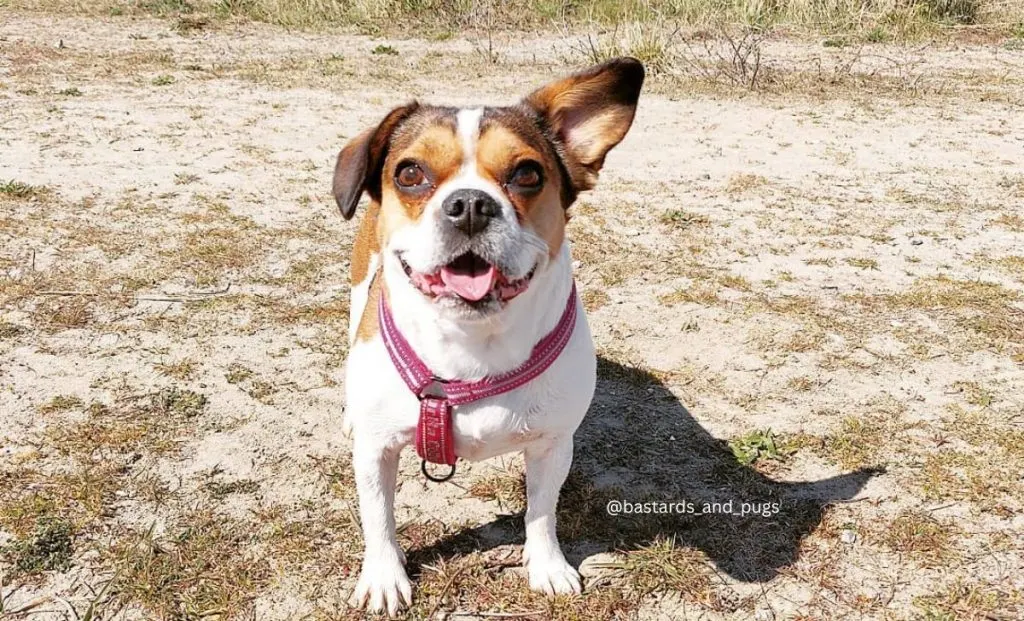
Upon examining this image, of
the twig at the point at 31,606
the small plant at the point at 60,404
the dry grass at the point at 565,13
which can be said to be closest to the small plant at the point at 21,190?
the small plant at the point at 60,404

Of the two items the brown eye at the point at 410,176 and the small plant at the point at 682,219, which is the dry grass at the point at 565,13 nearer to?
the small plant at the point at 682,219

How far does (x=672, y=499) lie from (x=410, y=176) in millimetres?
1922

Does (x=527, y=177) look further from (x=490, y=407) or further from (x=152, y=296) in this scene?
(x=152, y=296)

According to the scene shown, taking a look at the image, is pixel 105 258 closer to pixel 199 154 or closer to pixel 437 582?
pixel 199 154

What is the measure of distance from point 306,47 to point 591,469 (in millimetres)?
11592

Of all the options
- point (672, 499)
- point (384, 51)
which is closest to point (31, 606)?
point (672, 499)

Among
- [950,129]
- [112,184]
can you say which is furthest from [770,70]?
[112,184]

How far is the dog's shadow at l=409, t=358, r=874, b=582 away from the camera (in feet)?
11.0

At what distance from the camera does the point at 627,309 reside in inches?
209

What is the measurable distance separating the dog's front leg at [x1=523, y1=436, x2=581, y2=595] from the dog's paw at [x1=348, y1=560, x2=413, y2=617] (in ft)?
1.62

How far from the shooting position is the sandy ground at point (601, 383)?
314 centimetres

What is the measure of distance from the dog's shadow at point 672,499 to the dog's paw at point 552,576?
6.4 inches

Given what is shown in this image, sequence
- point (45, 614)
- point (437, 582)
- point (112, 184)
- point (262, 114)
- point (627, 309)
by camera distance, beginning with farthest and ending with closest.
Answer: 1. point (262, 114)
2. point (112, 184)
3. point (627, 309)
4. point (437, 582)
5. point (45, 614)

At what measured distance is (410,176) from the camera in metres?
2.63
